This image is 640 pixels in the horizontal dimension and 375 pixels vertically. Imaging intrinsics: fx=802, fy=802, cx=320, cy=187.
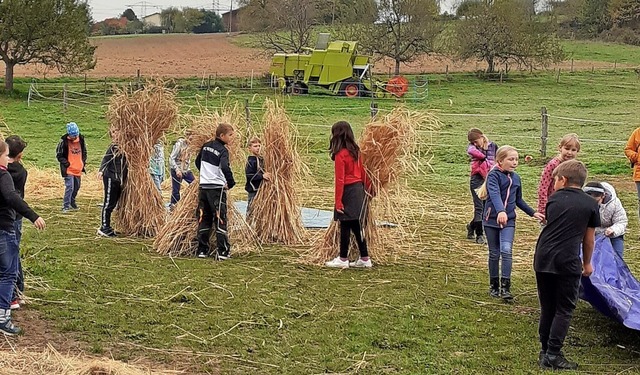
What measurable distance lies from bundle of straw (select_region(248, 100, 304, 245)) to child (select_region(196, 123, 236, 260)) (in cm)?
81

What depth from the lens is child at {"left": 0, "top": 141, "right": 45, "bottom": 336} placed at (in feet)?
17.7

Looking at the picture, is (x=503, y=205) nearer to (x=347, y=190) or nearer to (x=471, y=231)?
(x=347, y=190)

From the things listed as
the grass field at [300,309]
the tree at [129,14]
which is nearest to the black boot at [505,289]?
the grass field at [300,309]

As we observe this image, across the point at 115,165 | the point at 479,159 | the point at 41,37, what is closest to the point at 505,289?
the point at 479,159

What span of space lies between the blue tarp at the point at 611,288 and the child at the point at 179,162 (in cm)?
463

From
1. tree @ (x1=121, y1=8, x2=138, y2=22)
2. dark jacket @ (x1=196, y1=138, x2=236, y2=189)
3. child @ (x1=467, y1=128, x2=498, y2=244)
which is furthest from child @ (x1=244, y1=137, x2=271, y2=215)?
tree @ (x1=121, y1=8, x2=138, y2=22)

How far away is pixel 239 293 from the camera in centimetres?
672

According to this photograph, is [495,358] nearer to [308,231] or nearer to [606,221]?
[606,221]

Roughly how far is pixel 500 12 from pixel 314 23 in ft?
39.7

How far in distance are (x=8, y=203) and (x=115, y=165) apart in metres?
3.65

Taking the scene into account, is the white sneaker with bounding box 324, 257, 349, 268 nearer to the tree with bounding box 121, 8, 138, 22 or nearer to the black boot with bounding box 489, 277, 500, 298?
the black boot with bounding box 489, 277, 500, 298

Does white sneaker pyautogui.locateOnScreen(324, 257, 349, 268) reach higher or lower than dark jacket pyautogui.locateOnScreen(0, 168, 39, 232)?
lower

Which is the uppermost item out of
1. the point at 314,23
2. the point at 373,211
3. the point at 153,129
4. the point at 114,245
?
the point at 314,23

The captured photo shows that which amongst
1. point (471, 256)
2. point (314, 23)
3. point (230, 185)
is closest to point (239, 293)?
point (230, 185)
